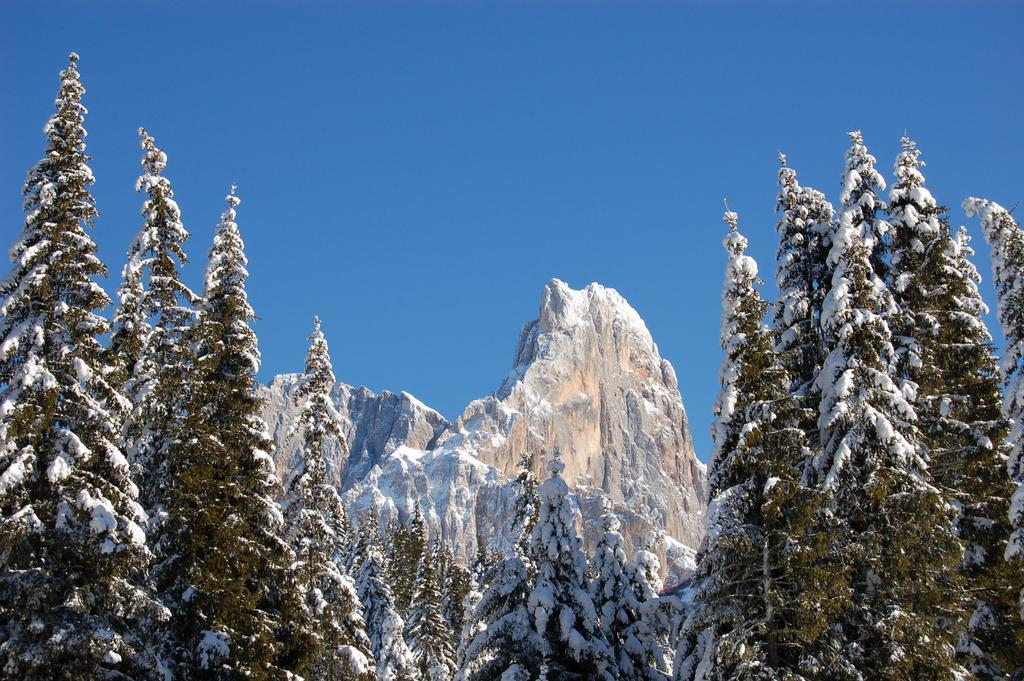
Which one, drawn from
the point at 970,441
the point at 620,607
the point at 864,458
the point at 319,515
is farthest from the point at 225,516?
the point at 970,441

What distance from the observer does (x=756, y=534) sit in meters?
22.4

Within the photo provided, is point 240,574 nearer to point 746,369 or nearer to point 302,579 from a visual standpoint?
point 302,579

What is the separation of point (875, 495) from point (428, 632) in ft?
118

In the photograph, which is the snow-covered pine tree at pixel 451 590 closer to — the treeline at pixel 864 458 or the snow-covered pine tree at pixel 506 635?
the snow-covered pine tree at pixel 506 635

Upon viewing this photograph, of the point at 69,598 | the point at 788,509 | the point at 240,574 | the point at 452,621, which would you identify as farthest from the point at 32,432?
the point at 452,621

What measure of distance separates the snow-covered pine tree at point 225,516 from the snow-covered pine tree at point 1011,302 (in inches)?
712

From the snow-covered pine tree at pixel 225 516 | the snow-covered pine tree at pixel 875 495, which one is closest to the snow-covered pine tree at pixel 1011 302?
the snow-covered pine tree at pixel 875 495

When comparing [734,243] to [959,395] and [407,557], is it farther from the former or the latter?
[407,557]

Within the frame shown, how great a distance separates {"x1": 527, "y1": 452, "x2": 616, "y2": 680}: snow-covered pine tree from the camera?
1019 inches

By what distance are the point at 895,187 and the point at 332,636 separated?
2173 centimetres

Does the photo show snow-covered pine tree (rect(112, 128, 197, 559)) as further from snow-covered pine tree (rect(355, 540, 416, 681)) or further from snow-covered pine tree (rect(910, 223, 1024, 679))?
snow-covered pine tree (rect(355, 540, 416, 681))

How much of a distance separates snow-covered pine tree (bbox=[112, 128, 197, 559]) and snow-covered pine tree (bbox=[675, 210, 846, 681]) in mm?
13433

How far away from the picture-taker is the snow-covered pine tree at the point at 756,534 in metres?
21.2

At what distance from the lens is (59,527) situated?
20.4 meters
